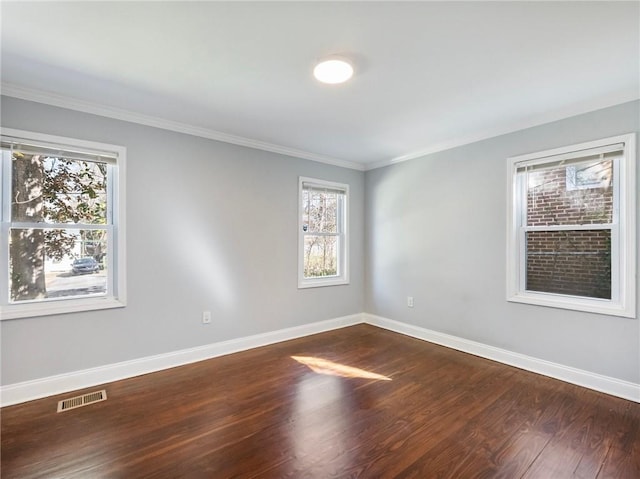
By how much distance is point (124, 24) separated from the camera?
5.65 feet

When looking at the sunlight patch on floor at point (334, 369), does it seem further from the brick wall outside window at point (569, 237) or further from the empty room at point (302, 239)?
the brick wall outside window at point (569, 237)

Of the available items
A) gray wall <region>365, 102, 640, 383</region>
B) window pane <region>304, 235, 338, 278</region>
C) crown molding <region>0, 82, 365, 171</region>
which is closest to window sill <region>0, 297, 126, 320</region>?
crown molding <region>0, 82, 365, 171</region>

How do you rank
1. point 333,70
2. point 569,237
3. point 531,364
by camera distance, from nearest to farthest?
point 333,70
point 569,237
point 531,364

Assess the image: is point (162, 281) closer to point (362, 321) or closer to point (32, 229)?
point (32, 229)

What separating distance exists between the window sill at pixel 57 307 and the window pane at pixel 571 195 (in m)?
4.20

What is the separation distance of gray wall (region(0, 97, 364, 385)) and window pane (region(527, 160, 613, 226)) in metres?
2.67

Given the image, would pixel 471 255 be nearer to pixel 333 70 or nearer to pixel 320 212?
pixel 320 212

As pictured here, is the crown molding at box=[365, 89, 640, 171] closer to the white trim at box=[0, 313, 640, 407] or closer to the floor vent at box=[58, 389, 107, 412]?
the white trim at box=[0, 313, 640, 407]

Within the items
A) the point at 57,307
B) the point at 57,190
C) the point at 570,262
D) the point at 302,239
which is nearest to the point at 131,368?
the point at 57,307

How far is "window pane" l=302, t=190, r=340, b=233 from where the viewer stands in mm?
4250

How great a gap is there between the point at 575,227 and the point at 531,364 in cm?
140

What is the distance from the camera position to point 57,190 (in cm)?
264

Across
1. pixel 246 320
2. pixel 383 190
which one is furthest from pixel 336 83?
pixel 246 320

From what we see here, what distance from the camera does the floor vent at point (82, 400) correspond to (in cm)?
232
